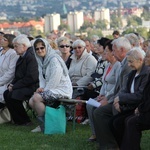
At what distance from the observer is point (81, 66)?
29.6ft

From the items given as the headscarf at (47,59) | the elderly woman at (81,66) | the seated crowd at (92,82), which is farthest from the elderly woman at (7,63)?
the headscarf at (47,59)

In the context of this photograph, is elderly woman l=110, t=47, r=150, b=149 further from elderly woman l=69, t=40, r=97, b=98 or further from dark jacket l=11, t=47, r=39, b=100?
dark jacket l=11, t=47, r=39, b=100

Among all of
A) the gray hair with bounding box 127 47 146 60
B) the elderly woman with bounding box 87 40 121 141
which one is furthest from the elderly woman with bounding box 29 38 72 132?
the gray hair with bounding box 127 47 146 60

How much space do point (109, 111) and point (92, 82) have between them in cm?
155

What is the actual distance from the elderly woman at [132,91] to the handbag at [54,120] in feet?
4.96

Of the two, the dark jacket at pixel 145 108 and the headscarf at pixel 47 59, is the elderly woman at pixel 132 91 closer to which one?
the dark jacket at pixel 145 108

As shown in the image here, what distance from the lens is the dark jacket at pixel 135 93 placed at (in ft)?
20.9

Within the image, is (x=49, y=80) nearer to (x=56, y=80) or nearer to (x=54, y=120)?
(x=56, y=80)

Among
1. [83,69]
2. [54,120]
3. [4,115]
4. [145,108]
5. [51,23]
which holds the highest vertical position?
[145,108]

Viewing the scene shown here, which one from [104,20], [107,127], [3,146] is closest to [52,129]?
[3,146]

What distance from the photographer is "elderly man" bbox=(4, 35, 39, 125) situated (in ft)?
Result: 28.7

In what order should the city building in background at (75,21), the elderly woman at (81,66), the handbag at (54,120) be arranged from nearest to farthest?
the handbag at (54,120)
the elderly woman at (81,66)
the city building in background at (75,21)

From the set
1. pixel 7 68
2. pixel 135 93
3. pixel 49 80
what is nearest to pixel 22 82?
pixel 7 68

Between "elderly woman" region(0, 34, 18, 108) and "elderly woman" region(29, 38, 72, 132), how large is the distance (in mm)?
1039
